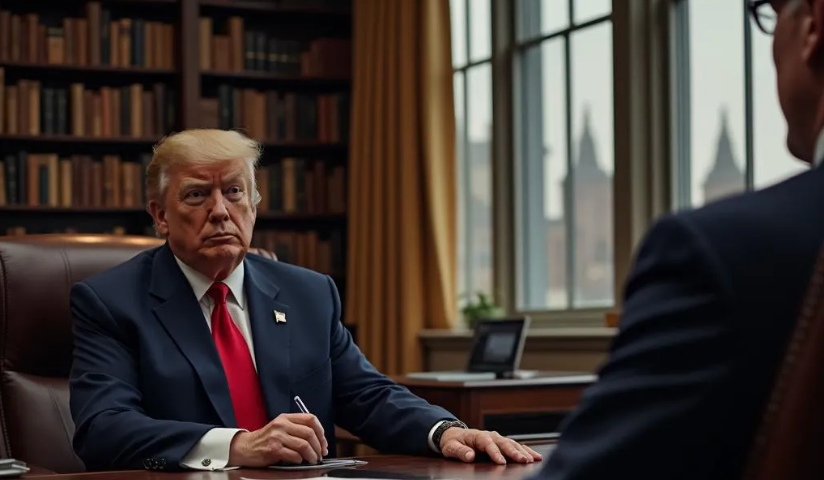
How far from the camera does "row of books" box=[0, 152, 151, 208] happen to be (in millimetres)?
6184

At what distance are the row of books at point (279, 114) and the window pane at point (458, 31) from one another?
75 centimetres

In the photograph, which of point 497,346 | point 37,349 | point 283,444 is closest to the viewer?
point 283,444

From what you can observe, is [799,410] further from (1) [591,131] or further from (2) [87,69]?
(2) [87,69]

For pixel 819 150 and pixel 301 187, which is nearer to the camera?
pixel 819 150

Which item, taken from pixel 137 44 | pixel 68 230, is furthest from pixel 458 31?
pixel 68 230

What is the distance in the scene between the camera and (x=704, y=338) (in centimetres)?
72

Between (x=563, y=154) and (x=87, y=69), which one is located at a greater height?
(x=87, y=69)

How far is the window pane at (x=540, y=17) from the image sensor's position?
5566 mm

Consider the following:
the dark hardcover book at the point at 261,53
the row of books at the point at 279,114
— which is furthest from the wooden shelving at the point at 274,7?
the row of books at the point at 279,114

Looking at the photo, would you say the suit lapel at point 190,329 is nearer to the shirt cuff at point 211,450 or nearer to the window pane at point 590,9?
the shirt cuff at point 211,450

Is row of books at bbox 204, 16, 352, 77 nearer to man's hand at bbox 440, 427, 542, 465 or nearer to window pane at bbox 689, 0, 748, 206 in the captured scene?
window pane at bbox 689, 0, 748, 206

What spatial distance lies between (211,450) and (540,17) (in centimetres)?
406

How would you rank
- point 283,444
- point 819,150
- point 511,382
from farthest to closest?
point 511,382 < point 283,444 < point 819,150

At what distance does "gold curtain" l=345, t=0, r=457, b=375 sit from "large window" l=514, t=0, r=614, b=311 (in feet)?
1.35
